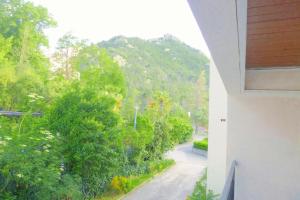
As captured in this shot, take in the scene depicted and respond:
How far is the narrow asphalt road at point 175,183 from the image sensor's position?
733 cm

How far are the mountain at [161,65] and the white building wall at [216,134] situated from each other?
1497 cm

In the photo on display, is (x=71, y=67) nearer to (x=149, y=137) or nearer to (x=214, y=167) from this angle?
(x=149, y=137)

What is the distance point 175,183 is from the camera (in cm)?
867

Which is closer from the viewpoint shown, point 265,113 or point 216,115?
point 265,113

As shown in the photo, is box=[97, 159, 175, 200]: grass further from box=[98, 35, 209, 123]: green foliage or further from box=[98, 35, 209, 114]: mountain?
box=[98, 35, 209, 123]: green foliage

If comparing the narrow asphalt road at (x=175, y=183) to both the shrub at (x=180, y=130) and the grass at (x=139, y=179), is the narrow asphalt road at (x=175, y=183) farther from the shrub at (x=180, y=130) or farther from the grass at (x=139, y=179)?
the shrub at (x=180, y=130)

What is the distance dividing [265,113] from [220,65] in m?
1.74

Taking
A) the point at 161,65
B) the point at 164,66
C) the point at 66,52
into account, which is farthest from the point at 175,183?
the point at 164,66

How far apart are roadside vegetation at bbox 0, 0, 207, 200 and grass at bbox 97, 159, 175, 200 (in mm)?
39

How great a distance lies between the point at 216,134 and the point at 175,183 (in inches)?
142

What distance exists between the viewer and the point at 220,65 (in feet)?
4.88

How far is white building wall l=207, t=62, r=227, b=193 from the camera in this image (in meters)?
5.56

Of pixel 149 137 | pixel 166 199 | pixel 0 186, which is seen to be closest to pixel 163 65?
pixel 149 137

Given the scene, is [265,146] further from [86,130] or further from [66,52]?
[66,52]
